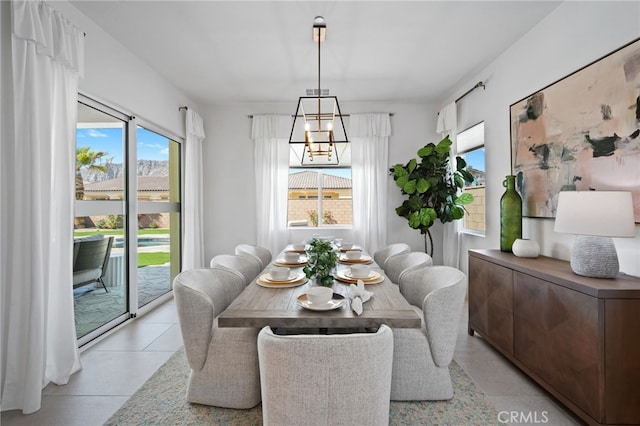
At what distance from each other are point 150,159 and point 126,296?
1618 mm

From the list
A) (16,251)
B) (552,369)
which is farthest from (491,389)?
(16,251)

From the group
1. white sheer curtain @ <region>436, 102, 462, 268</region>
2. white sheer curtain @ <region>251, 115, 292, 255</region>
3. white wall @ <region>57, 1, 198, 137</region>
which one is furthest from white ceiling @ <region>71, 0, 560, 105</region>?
white sheer curtain @ <region>251, 115, 292, 255</region>

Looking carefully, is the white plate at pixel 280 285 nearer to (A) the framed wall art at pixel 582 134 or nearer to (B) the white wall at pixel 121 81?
(A) the framed wall art at pixel 582 134

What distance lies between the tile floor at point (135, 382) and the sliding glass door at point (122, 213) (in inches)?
15.6

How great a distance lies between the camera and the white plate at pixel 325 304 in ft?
4.99

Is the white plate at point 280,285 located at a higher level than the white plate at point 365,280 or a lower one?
lower

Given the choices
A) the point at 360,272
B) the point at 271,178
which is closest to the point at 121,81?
the point at 271,178

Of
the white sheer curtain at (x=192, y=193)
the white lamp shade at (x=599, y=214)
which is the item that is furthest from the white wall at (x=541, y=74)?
the white sheer curtain at (x=192, y=193)

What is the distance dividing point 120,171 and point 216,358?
7.81ft

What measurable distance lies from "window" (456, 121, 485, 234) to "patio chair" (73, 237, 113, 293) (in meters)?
4.10

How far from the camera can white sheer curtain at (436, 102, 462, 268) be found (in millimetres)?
4195

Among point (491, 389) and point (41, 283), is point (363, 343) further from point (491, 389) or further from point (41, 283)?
point (41, 283)

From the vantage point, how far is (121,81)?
303 cm

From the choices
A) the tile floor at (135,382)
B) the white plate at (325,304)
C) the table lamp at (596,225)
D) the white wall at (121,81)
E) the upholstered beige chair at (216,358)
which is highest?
the white wall at (121,81)
